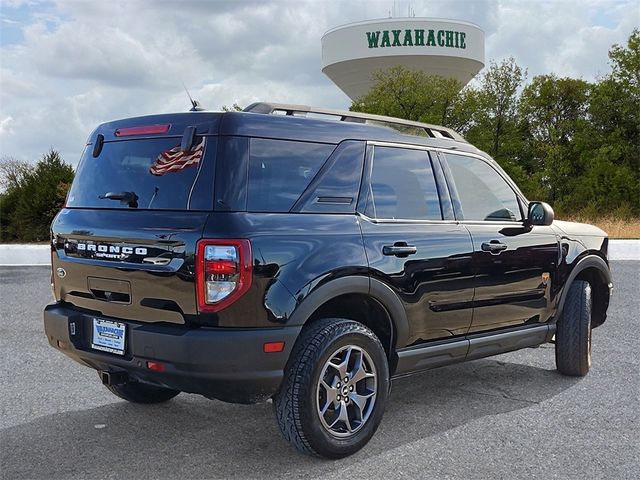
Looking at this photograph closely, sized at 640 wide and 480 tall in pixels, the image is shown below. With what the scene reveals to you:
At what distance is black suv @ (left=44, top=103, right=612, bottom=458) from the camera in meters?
3.53

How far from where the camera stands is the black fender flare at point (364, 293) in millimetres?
3684

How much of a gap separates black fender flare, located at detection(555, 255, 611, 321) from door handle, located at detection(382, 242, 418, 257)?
1.91 m

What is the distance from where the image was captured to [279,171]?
12.7 ft

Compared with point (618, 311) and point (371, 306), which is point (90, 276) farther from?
point (618, 311)

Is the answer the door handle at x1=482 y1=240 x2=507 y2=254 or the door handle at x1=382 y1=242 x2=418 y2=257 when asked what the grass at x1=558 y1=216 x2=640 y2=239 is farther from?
the door handle at x1=382 y1=242 x2=418 y2=257

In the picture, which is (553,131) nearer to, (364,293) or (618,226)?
(618,226)

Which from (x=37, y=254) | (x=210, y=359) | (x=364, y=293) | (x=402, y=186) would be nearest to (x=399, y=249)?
(x=364, y=293)

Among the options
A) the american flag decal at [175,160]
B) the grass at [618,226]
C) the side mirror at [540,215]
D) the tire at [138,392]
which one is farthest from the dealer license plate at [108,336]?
the grass at [618,226]

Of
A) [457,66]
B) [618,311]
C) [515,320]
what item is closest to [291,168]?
[515,320]

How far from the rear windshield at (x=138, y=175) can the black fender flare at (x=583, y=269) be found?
131 inches

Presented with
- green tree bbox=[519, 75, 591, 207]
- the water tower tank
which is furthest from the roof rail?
the water tower tank

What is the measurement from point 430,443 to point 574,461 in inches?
32.1

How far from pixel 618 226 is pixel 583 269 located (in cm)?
1753

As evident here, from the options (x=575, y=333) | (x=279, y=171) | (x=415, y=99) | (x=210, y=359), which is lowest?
(x=575, y=333)
